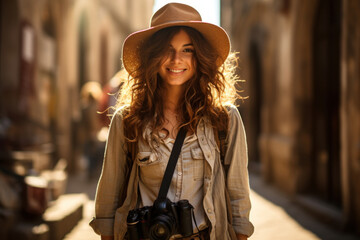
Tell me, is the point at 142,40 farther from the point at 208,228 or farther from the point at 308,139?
the point at 308,139

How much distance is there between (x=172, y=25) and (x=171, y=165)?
0.70 metres

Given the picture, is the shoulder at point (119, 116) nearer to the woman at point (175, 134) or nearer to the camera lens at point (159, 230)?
the woman at point (175, 134)

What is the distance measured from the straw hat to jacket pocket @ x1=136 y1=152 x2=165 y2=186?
1.88ft

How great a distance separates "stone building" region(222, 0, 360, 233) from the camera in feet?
17.0

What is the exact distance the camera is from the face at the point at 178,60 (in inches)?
86.0

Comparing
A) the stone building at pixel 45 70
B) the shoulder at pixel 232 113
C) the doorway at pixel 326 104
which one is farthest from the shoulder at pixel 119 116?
the stone building at pixel 45 70

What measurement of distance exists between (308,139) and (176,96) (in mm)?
5520

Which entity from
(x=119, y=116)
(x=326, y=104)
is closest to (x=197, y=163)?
(x=119, y=116)

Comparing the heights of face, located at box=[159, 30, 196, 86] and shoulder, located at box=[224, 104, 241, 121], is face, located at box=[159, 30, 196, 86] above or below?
above

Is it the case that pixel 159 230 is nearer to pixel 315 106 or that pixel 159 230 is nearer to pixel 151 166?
pixel 151 166

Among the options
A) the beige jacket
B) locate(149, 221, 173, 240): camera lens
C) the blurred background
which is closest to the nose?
the beige jacket

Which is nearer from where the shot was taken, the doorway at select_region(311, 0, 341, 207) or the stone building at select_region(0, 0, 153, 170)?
the doorway at select_region(311, 0, 341, 207)

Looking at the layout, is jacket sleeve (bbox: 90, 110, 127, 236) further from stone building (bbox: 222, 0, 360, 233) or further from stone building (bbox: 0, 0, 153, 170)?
stone building (bbox: 0, 0, 153, 170)

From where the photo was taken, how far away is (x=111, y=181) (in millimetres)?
2164
